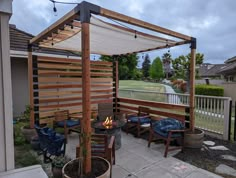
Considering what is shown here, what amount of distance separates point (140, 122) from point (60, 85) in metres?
2.63

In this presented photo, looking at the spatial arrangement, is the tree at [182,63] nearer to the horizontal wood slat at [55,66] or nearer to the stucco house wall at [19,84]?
the horizontal wood slat at [55,66]

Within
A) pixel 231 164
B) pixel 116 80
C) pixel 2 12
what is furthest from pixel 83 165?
pixel 116 80

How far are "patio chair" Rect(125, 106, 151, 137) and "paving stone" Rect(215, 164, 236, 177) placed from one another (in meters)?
2.05

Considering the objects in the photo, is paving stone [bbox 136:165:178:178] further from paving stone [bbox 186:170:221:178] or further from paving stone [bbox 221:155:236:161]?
paving stone [bbox 221:155:236:161]

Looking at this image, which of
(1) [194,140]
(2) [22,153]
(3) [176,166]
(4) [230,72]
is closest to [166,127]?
(1) [194,140]

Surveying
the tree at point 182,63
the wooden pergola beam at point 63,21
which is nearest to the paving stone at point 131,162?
the wooden pergola beam at point 63,21

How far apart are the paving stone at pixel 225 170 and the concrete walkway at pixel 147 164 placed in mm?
241

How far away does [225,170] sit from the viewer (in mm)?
2947

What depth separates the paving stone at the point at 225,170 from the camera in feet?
9.36

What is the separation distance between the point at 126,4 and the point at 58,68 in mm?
→ 2647

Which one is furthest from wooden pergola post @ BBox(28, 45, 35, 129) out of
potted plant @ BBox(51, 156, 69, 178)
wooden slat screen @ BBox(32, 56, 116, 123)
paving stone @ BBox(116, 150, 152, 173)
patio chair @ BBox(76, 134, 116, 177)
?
paving stone @ BBox(116, 150, 152, 173)

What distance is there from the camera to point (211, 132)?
15.4 feet

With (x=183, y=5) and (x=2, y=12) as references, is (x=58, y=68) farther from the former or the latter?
(x=183, y=5)

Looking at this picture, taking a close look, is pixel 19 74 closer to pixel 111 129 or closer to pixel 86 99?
pixel 111 129
